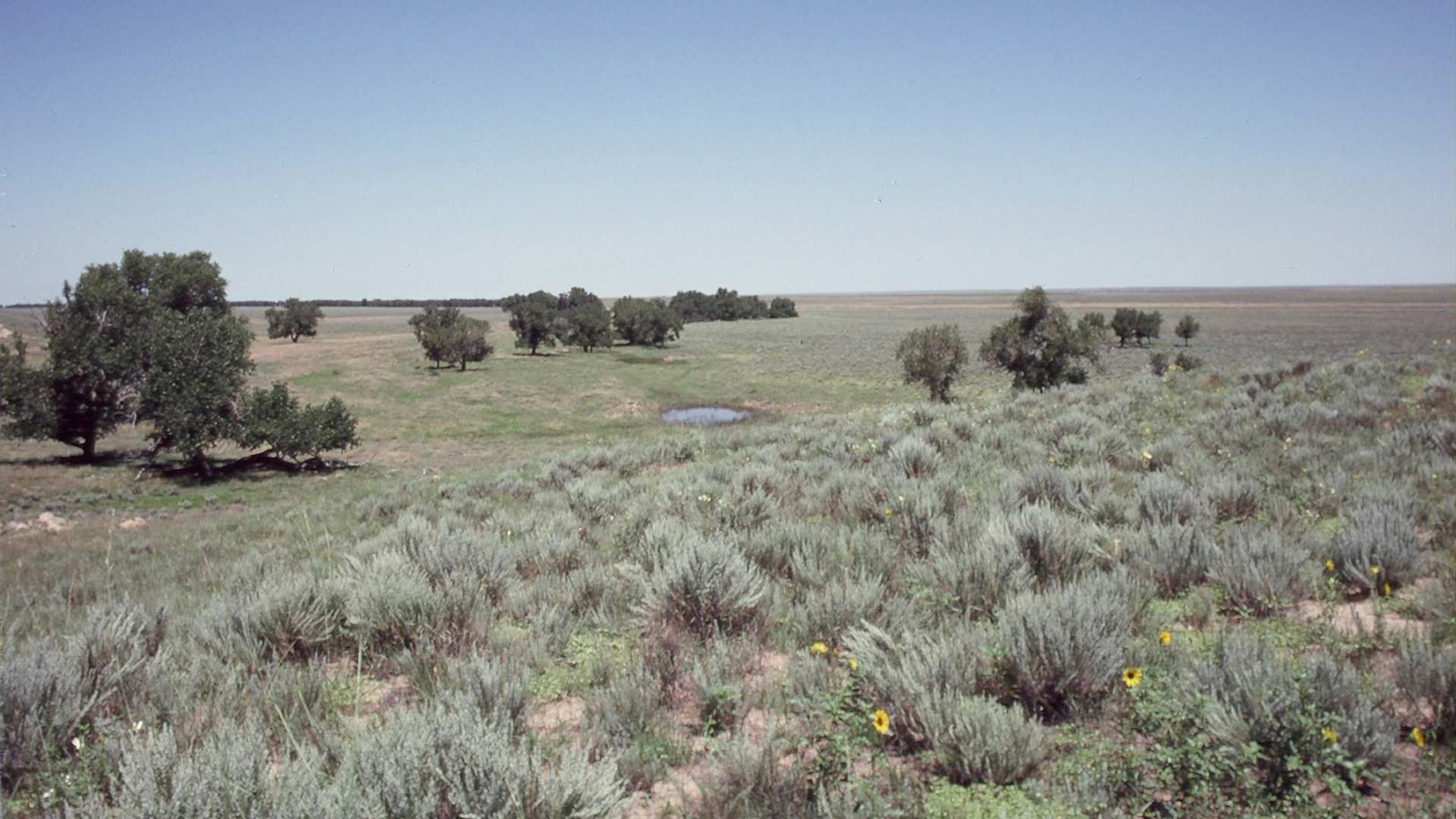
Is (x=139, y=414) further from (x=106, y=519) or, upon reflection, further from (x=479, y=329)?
(x=479, y=329)

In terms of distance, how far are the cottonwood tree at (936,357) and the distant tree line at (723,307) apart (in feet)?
413

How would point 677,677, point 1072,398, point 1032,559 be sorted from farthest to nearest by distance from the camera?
1. point 1072,398
2. point 1032,559
3. point 677,677

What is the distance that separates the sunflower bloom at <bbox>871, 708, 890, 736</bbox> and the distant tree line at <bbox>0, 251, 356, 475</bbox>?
3515 centimetres

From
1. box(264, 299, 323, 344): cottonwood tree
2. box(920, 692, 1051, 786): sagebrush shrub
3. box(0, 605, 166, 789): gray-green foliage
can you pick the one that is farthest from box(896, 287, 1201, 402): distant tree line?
box(264, 299, 323, 344): cottonwood tree

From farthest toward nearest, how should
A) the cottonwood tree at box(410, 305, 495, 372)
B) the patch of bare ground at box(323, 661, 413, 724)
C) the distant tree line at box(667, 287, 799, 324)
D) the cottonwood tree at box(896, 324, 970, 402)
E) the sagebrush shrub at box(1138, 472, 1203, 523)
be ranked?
the distant tree line at box(667, 287, 799, 324) < the cottonwood tree at box(410, 305, 495, 372) < the cottonwood tree at box(896, 324, 970, 402) < the sagebrush shrub at box(1138, 472, 1203, 523) < the patch of bare ground at box(323, 661, 413, 724)

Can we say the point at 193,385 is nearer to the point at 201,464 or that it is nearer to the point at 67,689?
the point at 201,464

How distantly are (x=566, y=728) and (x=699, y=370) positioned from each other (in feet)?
224

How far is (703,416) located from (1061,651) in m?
46.2

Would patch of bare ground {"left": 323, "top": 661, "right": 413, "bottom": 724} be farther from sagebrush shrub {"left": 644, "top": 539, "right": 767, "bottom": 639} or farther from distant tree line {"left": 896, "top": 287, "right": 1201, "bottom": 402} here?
distant tree line {"left": 896, "top": 287, "right": 1201, "bottom": 402}

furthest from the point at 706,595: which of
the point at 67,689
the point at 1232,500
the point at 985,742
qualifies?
the point at 1232,500

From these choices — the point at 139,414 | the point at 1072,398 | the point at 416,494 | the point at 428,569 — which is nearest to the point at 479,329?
the point at 139,414

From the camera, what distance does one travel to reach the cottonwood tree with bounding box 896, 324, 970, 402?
4003 cm

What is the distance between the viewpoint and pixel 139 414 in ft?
106

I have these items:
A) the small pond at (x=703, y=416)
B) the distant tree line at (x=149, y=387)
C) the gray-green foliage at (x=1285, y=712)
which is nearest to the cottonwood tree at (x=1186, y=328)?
the small pond at (x=703, y=416)
